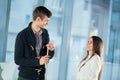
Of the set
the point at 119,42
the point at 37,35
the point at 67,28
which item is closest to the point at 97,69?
the point at 37,35

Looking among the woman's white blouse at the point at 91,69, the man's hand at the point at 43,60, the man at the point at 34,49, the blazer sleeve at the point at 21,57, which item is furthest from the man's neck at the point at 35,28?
the woman's white blouse at the point at 91,69

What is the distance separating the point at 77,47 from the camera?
3.95 m

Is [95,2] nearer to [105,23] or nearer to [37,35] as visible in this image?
[105,23]

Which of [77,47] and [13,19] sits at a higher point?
[13,19]

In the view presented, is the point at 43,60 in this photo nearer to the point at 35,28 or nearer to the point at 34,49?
the point at 34,49

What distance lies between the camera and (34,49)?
2.25 meters

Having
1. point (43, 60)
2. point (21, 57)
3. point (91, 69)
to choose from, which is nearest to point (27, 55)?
point (21, 57)

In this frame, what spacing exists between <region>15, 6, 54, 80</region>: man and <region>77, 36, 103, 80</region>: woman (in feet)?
1.57

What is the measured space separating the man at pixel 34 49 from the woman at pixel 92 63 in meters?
0.48

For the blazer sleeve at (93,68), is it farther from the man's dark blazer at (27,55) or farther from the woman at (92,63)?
the man's dark blazer at (27,55)

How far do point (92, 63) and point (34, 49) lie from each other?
65cm

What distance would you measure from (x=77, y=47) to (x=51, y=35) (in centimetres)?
42

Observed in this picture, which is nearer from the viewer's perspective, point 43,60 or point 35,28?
point 43,60

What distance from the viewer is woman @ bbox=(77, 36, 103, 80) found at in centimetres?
260
